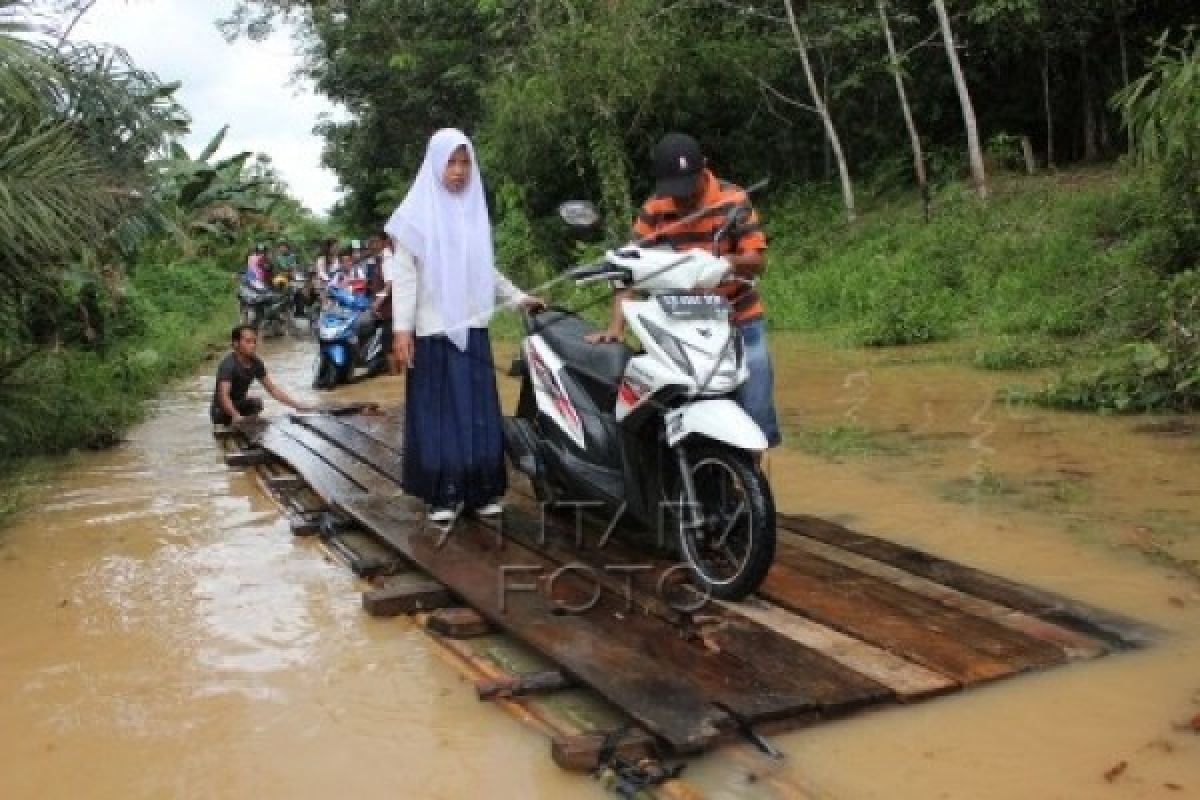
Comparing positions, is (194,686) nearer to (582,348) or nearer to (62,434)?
(582,348)

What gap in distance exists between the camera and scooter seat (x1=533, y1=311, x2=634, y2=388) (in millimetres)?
4336

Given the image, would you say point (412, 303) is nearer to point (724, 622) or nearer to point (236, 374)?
point (724, 622)

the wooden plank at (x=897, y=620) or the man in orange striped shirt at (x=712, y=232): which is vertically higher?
the man in orange striped shirt at (x=712, y=232)

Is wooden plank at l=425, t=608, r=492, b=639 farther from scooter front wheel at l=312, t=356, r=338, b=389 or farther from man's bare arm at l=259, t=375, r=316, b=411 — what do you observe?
scooter front wheel at l=312, t=356, r=338, b=389

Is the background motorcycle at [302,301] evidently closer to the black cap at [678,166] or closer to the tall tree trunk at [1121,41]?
the tall tree trunk at [1121,41]

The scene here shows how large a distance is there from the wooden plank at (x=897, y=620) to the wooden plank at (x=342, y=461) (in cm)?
237

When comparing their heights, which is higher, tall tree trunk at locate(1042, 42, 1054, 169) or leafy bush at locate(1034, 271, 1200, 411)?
tall tree trunk at locate(1042, 42, 1054, 169)

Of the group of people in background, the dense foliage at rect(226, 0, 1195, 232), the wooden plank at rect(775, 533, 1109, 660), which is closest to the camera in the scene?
the wooden plank at rect(775, 533, 1109, 660)

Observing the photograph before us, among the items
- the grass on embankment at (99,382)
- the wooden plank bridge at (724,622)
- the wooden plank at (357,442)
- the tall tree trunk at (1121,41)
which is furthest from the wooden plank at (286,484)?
the tall tree trunk at (1121,41)

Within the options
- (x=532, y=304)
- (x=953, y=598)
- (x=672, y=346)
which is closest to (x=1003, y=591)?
(x=953, y=598)

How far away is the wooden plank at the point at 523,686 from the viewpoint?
10.8 feet

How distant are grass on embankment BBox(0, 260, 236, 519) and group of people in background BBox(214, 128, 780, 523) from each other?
2.67m

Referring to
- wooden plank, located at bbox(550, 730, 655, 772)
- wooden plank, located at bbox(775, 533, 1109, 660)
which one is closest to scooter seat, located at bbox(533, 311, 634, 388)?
wooden plank, located at bbox(775, 533, 1109, 660)

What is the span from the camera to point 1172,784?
8.77 ft
